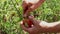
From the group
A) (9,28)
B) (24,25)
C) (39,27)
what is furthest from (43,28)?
(9,28)

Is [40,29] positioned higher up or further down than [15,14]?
higher up

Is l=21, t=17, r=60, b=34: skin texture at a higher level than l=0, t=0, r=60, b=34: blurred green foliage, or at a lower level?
higher

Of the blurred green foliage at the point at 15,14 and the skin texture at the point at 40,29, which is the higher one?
the skin texture at the point at 40,29

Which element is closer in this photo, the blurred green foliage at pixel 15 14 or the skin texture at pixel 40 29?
the skin texture at pixel 40 29

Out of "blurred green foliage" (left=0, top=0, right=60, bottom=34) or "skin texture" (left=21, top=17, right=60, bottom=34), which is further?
"blurred green foliage" (left=0, top=0, right=60, bottom=34)

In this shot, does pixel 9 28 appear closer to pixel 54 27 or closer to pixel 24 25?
pixel 24 25

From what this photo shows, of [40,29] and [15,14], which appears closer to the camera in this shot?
[40,29]

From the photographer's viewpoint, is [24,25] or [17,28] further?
[17,28]

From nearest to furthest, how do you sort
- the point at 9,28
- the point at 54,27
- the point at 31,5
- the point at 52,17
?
the point at 54,27 < the point at 31,5 < the point at 9,28 < the point at 52,17
